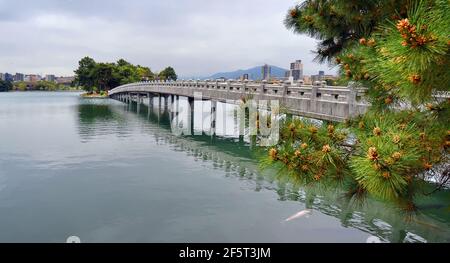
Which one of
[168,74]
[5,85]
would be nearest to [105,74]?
[168,74]

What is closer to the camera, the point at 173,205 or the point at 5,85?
the point at 173,205

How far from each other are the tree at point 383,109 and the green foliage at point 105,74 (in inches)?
3944

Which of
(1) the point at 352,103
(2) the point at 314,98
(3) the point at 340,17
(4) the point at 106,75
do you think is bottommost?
(1) the point at 352,103

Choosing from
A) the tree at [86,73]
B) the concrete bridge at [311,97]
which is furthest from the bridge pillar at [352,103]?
the tree at [86,73]

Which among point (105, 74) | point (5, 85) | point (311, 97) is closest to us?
point (311, 97)

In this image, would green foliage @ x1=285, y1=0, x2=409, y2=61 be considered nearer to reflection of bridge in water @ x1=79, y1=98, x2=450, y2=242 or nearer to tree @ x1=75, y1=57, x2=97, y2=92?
reflection of bridge in water @ x1=79, y1=98, x2=450, y2=242

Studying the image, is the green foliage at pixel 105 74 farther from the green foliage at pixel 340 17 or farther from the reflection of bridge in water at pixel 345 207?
the green foliage at pixel 340 17

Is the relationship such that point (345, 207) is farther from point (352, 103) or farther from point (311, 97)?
point (311, 97)

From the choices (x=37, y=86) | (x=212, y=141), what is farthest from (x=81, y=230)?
(x=37, y=86)

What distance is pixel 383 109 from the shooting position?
4332 mm

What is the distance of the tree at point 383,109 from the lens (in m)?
2.58

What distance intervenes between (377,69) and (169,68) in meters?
114

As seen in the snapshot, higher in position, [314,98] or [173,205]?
[314,98]

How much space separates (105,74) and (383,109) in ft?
348
